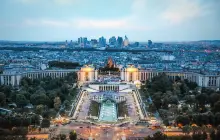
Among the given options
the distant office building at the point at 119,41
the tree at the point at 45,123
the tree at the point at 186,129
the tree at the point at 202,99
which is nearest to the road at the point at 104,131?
the tree at the point at 45,123

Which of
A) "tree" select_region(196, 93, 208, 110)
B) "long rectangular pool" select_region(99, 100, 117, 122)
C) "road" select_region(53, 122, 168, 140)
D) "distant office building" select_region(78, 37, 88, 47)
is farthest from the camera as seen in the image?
"distant office building" select_region(78, 37, 88, 47)

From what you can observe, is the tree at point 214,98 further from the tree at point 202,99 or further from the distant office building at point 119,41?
the distant office building at point 119,41

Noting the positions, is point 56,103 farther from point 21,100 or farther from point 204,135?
point 204,135

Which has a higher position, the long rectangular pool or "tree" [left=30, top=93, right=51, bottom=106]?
"tree" [left=30, top=93, right=51, bottom=106]

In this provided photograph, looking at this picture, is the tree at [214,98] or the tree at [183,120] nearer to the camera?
the tree at [183,120]

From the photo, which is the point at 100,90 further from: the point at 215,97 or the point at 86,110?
the point at 215,97

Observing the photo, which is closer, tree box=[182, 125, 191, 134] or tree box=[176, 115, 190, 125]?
tree box=[182, 125, 191, 134]

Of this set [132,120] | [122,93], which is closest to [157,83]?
[122,93]

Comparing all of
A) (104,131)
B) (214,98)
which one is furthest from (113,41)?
(104,131)

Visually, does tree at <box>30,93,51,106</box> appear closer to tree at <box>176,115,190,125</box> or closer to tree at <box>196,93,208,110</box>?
tree at <box>176,115,190,125</box>

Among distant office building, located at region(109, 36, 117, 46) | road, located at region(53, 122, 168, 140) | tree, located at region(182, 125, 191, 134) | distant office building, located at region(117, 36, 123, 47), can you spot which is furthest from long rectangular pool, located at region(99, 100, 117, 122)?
distant office building, located at region(109, 36, 117, 46)

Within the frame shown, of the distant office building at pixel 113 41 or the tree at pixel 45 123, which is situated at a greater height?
the distant office building at pixel 113 41
